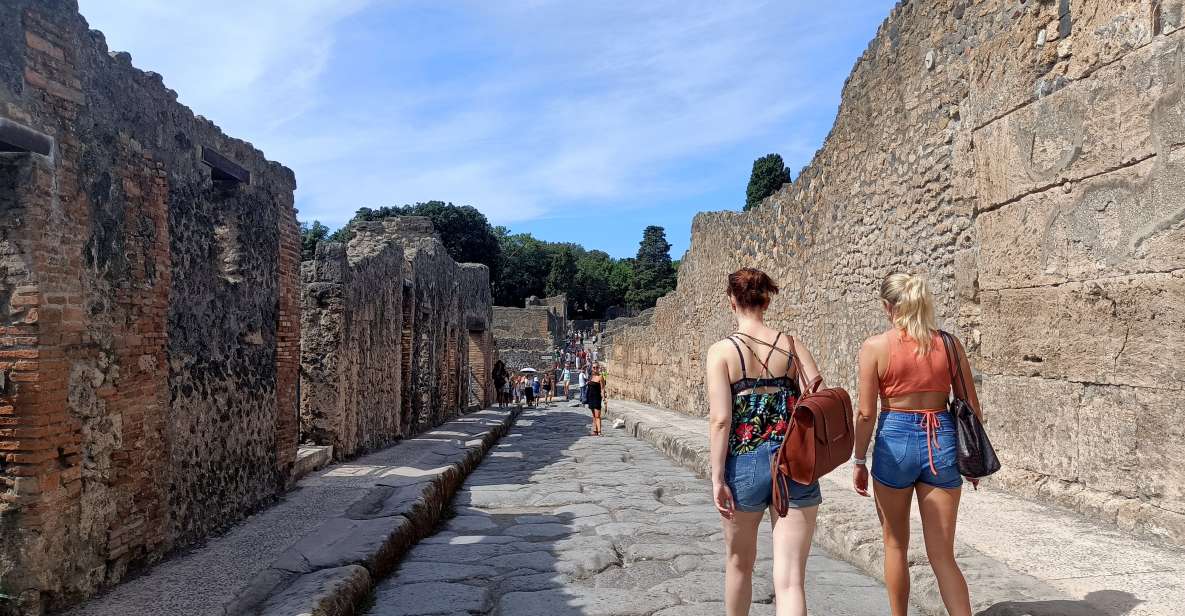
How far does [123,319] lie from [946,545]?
389cm

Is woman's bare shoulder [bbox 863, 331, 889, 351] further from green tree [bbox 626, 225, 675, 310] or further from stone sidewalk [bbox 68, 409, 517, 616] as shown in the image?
green tree [bbox 626, 225, 675, 310]

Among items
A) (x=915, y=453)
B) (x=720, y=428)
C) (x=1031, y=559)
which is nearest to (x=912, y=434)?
(x=915, y=453)

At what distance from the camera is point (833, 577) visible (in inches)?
169

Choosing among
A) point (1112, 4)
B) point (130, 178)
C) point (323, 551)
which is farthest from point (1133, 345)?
point (130, 178)

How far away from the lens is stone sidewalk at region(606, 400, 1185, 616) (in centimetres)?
315

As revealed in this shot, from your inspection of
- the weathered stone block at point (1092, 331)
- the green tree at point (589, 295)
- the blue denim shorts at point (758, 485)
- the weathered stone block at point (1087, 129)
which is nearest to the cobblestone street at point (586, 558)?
the blue denim shorts at point (758, 485)

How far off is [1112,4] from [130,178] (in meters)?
5.30

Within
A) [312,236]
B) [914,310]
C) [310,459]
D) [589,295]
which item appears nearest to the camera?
[914,310]

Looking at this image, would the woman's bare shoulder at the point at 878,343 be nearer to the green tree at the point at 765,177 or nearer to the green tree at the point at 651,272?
the green tree at the point at 765,177

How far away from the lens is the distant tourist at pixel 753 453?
296 centimetres

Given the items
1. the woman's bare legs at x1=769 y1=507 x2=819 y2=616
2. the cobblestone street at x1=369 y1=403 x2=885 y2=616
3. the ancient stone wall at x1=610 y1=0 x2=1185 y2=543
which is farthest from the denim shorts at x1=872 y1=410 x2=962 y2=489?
the ancient stone wall at x1=610 y1=0 x2=1185 y2=543

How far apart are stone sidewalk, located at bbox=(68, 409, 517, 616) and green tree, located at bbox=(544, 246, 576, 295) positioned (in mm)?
63992

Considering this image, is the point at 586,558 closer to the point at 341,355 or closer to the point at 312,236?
the point at 341,355

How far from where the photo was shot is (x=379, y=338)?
10.3m
